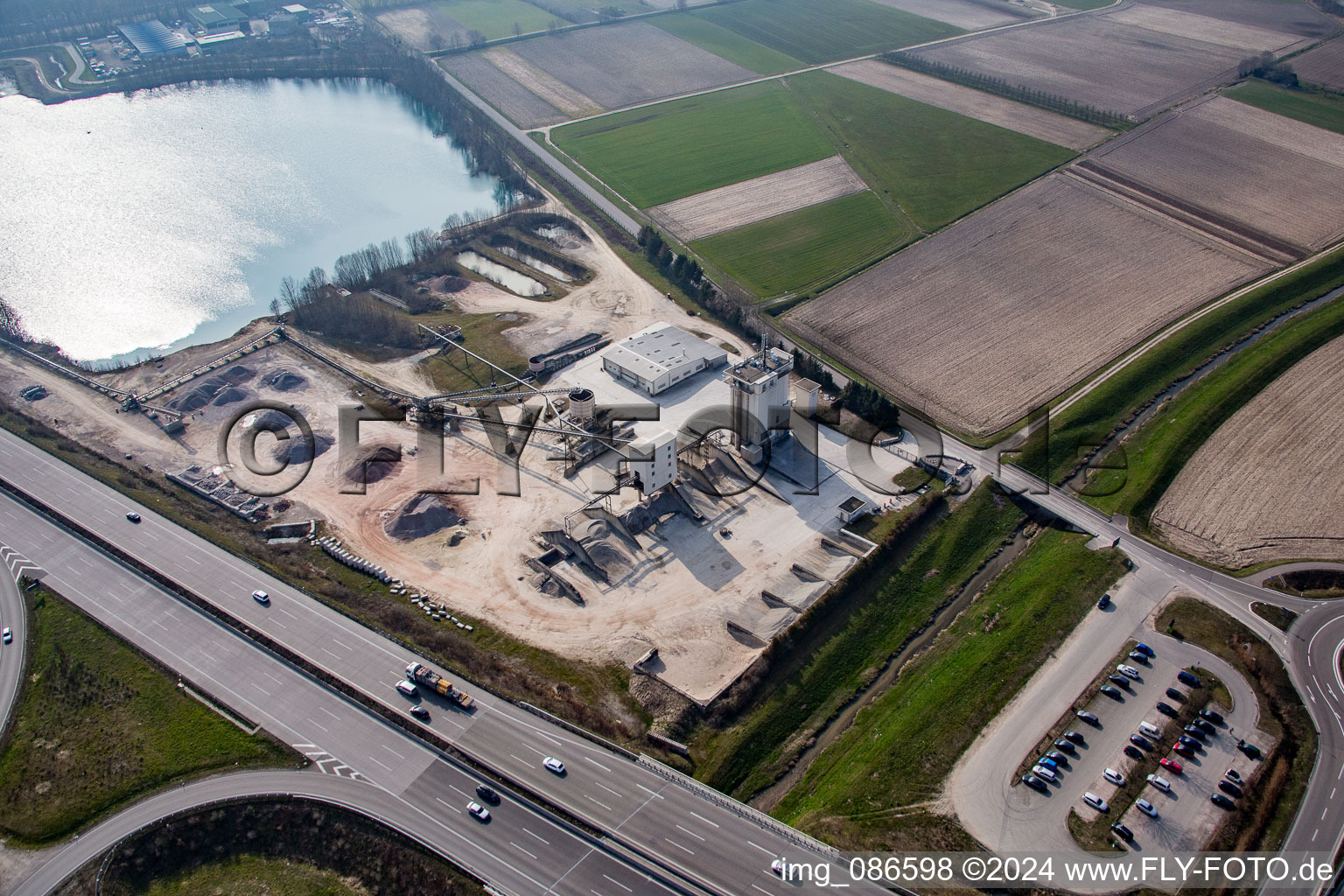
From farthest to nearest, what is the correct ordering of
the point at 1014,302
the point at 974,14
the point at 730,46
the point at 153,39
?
1. the point at 974,14
2. the point at 153,39
3. the point at 730,46
4. the point at 1014,302

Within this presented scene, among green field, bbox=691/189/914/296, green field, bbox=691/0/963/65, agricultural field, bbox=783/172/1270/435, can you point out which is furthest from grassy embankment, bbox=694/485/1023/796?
green field, bbox=691/0/963/65

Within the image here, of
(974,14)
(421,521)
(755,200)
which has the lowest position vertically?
(421,521)

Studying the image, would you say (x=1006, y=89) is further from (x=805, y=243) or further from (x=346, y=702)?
(x=346, y=702)

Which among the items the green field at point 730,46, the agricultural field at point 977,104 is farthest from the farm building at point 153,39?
the agricultural field at point 977,104

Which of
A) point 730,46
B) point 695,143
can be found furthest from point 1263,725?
point 730,46

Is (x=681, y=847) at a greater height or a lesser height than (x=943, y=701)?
lesser

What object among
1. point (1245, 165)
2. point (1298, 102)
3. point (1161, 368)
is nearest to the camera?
point (1161, 368)

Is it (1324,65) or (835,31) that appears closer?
(1324,65)
